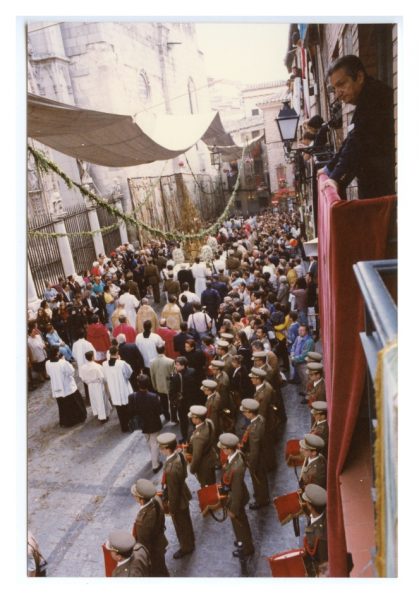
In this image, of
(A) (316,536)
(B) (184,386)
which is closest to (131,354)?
(B) (184,386)

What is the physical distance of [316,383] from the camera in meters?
6.32

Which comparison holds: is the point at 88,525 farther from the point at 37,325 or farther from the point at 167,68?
the point at 167,68

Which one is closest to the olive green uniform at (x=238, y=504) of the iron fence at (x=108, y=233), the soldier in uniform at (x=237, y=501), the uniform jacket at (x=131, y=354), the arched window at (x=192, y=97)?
the soldier in uniform at (x=237, y=501)

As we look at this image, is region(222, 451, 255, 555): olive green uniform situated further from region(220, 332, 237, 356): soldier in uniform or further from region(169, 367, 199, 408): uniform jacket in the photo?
region(220, 332, 237, 356): soldier in uniform

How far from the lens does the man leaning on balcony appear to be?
144 inches

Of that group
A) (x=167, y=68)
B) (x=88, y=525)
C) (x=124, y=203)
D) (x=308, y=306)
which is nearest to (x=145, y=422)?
(x=88, y=525)

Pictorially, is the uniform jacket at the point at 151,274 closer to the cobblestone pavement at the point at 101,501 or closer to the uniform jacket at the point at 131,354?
the uniform jacket at the point at 131,354

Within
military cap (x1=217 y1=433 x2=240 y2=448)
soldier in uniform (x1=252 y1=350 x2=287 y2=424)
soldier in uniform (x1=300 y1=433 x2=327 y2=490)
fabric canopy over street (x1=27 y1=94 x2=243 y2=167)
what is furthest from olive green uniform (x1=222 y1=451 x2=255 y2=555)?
fabric canopy over street (x1=27 y1=94 x2=243 y2=167)

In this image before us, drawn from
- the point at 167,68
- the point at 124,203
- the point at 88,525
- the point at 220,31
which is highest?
the point at 167,68

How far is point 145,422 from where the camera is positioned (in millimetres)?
6648

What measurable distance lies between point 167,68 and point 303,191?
532 inches

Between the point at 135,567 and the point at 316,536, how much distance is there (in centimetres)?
155

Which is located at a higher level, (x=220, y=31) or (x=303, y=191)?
(x=220, y=31)

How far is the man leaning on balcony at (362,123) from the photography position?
365 centimetres
